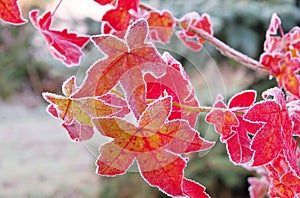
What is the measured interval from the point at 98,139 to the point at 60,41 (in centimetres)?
11

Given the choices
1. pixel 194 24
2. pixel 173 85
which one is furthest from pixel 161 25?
pixel 173 85

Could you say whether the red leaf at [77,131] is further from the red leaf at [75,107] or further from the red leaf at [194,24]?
the red leaf at [194,24]

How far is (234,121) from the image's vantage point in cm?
30

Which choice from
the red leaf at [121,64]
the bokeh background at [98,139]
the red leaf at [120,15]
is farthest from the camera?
the bokeh background at [98,139]

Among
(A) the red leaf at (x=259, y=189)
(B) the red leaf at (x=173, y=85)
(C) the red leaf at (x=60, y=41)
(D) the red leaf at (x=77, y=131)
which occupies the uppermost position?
(B) the red leaf at (x=173, y=85)

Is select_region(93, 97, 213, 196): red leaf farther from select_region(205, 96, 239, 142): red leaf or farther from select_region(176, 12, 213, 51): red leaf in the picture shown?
select_region(176, 12, 213, 51): red leaf

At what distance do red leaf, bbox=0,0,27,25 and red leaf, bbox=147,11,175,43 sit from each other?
0.56 ft

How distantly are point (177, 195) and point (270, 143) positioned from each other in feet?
0.21

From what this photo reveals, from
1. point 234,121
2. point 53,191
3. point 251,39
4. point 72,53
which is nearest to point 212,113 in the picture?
point 234,121

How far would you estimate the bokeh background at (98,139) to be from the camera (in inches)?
68.9

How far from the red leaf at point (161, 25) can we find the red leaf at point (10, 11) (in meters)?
0.17

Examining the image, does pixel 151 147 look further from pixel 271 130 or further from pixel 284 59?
pixel 284 59

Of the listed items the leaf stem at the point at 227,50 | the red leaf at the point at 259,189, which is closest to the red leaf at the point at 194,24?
the leaf stem at the point at 227,50

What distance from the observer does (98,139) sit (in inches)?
19.1
